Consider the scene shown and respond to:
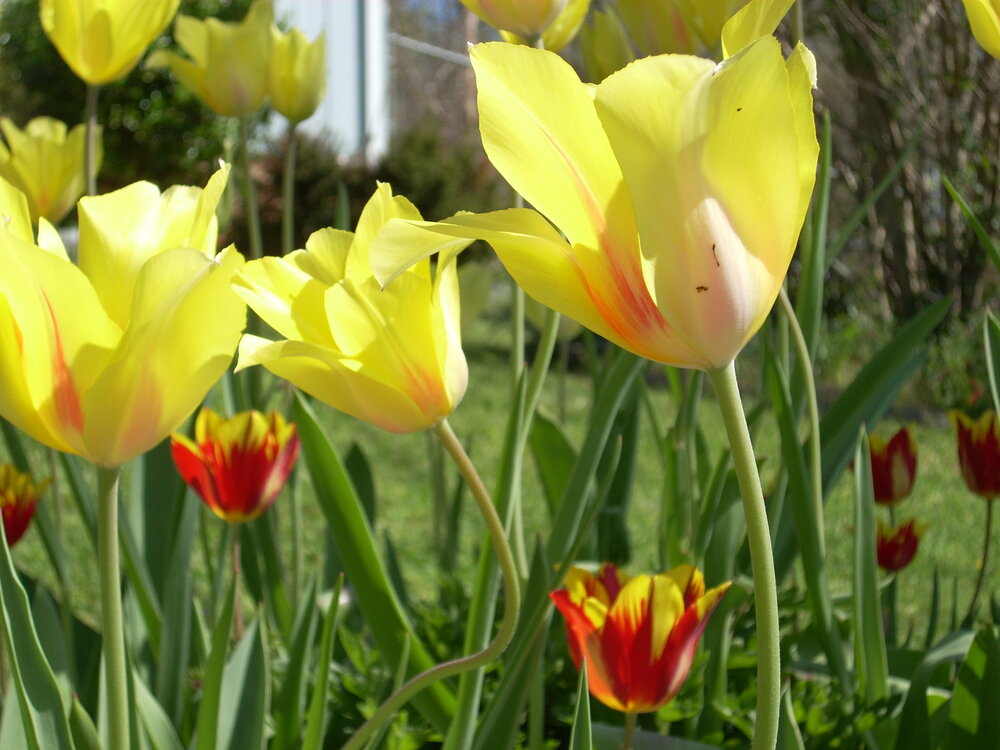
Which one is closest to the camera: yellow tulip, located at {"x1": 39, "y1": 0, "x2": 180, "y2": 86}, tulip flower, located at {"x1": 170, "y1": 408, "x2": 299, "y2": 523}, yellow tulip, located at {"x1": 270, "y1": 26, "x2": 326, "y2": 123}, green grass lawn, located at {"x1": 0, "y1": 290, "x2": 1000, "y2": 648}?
tulip flower, located at {"x1": 170, "y1": 408, "x2": 299, "y2": 523}

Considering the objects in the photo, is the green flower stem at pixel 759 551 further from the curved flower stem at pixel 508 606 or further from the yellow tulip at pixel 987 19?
the yellow tulip at pixel 987 19

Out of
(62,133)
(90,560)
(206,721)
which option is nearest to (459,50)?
(90,560)

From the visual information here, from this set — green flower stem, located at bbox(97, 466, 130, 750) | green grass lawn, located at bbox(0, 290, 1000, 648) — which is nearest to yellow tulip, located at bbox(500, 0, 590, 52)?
green flower stem, located at bbox(97, 466, 130, 750)

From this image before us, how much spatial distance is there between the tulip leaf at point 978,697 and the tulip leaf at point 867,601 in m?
0.13

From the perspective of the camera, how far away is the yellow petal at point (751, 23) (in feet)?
1.44

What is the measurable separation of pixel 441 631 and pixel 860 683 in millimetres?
456

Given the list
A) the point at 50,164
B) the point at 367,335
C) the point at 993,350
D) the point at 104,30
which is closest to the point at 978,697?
the point at 993,350

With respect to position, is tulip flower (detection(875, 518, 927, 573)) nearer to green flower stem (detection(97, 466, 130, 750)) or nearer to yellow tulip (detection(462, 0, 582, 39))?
yellow tulip (detection(462, 0, 582, 39))

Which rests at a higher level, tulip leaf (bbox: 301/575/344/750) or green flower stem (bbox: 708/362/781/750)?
green flower stem (bbox: 708/362/781/750)

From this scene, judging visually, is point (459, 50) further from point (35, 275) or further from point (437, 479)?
point (35, 275)

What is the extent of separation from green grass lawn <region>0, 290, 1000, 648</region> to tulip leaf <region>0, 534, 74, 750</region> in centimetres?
117

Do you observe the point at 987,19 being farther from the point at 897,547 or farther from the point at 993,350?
the point at 897,547

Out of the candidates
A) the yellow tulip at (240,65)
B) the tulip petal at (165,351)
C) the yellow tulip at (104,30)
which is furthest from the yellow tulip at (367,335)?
the yellow tulip at (240,65)

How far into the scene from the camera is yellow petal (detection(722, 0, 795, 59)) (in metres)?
0.44
